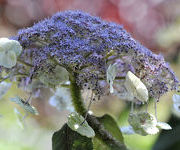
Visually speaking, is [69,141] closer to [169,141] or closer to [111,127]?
[111,127]

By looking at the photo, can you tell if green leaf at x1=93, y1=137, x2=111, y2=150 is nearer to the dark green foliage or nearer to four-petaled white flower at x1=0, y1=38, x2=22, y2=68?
four-petaled white flower at x1=0, y1=38, x2=22, y2=68

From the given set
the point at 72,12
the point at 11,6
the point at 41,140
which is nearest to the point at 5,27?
the point at 11,6

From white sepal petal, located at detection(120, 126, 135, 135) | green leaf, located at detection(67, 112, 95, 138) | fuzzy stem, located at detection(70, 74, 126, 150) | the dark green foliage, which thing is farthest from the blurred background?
green leaf, located at detection(67, 112, 95, 138)

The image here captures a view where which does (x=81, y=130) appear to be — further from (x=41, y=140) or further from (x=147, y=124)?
(x=41, y=140)

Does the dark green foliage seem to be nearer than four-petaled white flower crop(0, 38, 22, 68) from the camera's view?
No

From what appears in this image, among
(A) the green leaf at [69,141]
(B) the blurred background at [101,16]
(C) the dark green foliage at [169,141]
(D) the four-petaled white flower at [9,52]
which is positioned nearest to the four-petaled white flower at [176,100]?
(A) the green leaf at [69,141]

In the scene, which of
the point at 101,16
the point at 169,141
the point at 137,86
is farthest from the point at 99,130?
the point at 101,16
